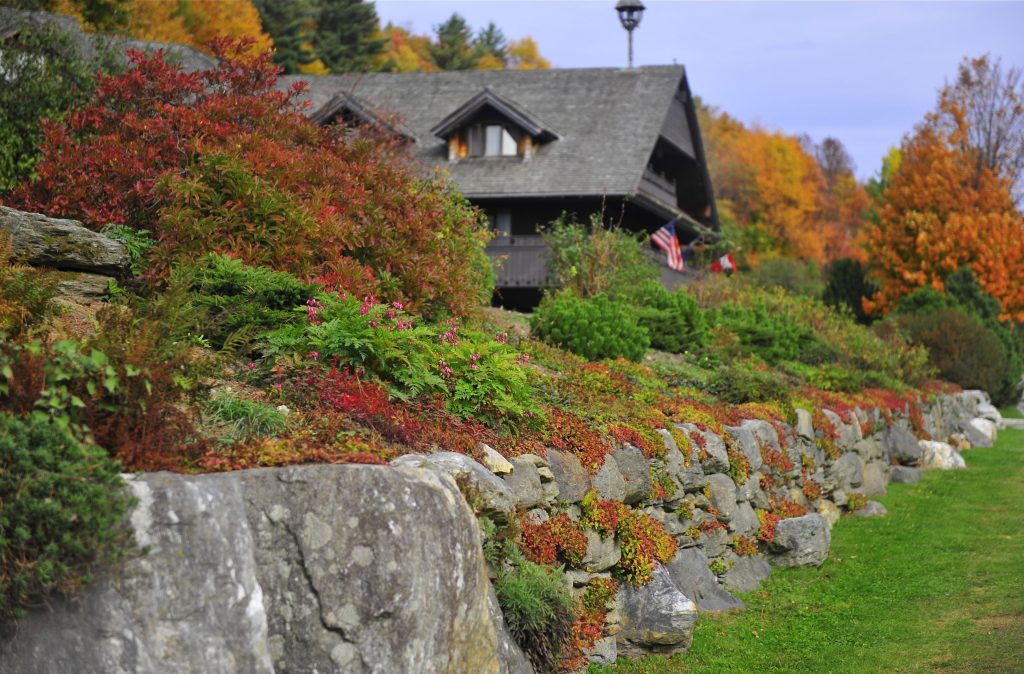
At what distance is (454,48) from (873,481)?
4170cm

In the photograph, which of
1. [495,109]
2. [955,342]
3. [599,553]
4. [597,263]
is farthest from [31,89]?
[955,342]

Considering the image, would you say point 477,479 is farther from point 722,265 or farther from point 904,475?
point 722,265

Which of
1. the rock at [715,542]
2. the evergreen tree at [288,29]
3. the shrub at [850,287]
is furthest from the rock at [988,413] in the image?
the evergreen tree at [288,29]

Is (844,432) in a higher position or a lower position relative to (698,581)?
higher

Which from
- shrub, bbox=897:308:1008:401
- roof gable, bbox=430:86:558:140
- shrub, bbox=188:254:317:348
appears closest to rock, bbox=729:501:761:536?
shrub, bbox=188:254:317:348

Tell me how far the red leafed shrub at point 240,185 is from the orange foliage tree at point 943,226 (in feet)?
74.0

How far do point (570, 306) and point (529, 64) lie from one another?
4817 centimetres

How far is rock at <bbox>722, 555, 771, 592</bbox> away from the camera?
10266 millimetres

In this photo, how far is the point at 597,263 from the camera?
18406 millimetres

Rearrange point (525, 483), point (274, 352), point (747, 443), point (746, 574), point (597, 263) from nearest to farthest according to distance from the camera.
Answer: point (525, 483) < point (274, 352) < point (746, 574) < point (747, 443) < point (597, 263)

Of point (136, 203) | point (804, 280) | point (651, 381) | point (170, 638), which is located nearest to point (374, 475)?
point (170, 638)

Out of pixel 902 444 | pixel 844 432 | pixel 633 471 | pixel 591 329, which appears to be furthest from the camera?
pixel 902 444

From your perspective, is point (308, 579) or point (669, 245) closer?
point (308, 579)

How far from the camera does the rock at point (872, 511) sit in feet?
46.8
